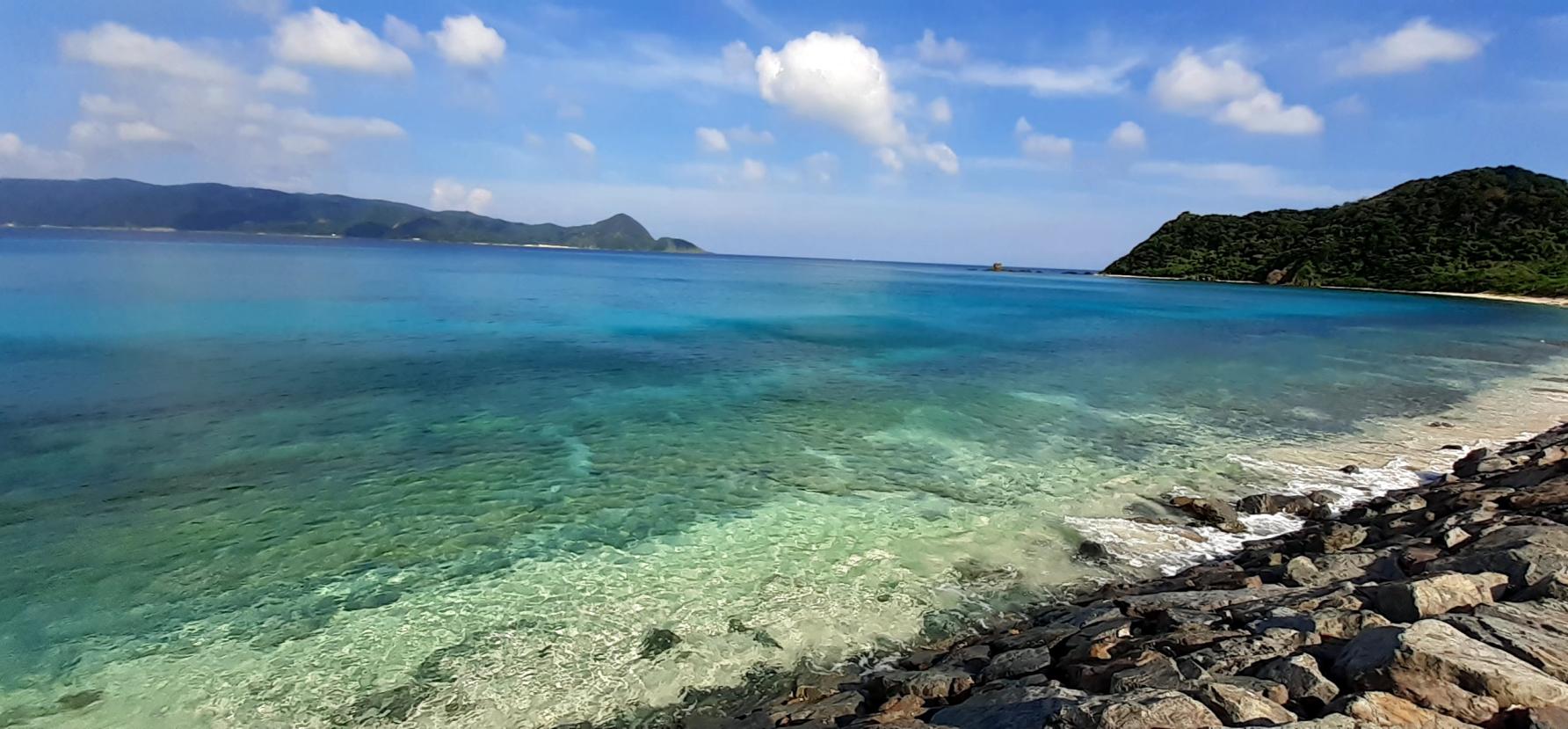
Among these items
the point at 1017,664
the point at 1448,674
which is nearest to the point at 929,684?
the point at 1017,664

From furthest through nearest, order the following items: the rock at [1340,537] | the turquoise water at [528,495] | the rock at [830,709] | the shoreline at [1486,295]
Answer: the shoreline at [1486,295], the rock at [1340,537], the turquoise water at [528,495], the rock at [830,709]

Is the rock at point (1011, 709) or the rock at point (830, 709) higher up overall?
the rock at point (1011, 709)

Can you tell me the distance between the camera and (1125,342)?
4197 centimetres

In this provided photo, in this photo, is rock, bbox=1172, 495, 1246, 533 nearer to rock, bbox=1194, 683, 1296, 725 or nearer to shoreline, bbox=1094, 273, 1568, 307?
rock, bbox=1194, 683, 1296, 725

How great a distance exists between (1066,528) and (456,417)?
15171mm

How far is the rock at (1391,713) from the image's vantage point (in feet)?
15.0

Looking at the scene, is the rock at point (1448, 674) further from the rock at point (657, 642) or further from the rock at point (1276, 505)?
the rock at point (1276, 505)

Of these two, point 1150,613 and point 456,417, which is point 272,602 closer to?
point 456,417

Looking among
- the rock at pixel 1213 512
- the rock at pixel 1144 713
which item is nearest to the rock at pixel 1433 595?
the rock at pixel 1144 713

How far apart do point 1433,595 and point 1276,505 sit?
7433 millimetres

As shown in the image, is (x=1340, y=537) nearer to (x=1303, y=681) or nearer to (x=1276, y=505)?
(x=1276, y=505)

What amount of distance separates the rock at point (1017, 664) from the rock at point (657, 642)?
3727mm

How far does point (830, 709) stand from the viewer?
6.93 meters

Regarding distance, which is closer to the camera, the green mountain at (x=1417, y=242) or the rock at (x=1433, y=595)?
the rock at (x=1433, y=595)
